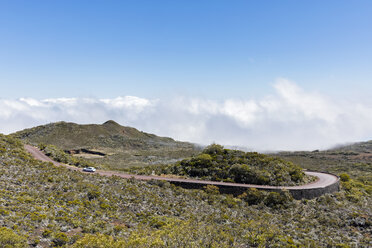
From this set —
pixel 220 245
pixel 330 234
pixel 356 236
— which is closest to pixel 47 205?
pixel 220 245

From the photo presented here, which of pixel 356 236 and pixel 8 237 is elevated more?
pixel 8 237

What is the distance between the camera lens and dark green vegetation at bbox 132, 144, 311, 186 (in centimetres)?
3528

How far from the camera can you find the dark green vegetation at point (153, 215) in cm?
1487

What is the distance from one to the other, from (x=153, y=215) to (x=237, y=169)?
19162 millimetres

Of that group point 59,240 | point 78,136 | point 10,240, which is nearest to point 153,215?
point 59,240

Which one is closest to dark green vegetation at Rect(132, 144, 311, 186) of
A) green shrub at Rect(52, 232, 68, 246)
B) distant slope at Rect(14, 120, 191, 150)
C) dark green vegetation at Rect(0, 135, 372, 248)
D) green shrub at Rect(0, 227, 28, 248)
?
dark green vegetation at Rect(0, 135, 372, 248)

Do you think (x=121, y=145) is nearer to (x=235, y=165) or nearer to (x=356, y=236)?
(x=235, y=165)

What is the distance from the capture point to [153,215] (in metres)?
21.3

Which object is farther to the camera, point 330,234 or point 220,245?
point 330,234

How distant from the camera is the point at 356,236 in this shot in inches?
838

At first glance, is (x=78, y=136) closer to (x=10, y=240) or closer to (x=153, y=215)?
(x=153, y=215)

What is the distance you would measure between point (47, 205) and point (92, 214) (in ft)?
11.4

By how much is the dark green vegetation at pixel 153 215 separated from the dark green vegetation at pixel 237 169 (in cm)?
543

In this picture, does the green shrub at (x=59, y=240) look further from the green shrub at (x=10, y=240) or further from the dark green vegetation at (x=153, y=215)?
the green shrub at (x=10, y=240)
